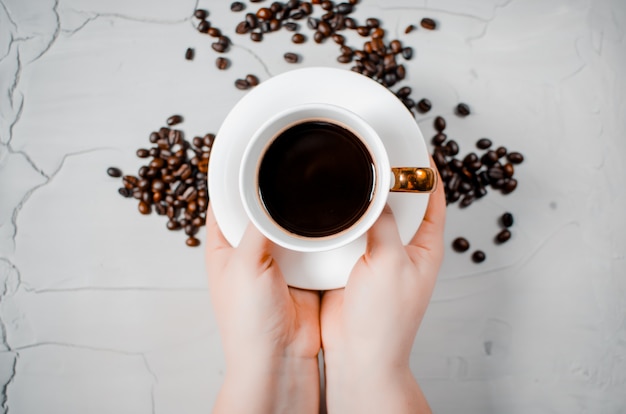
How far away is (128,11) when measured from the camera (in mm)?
1204

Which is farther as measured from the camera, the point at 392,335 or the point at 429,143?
the point at 429,143

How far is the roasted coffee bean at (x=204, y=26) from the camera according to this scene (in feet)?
3.84

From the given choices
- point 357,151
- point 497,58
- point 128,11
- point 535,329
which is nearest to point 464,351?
point 535,329

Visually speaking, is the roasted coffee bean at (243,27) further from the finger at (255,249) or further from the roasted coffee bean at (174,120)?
the finger at (255,249)

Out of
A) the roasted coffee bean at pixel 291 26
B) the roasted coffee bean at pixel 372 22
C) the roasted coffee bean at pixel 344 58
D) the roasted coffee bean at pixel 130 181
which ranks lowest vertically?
→ the roasted coffee bean at pixel 130 181

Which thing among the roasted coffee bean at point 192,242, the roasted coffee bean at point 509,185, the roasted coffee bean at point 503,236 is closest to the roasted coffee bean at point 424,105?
the roasted coffee bean at point 509,185

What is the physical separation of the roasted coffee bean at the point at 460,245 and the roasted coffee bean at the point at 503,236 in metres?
0.09

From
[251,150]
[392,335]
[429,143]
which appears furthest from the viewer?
[429,143]

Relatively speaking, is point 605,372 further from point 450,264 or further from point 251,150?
point 251,150

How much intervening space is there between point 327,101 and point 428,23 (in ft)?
1.71

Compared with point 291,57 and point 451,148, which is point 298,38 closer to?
point 291,57

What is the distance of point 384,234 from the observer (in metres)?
0.79

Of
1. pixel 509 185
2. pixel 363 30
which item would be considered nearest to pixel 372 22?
pixel 363 30

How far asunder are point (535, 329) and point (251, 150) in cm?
97
